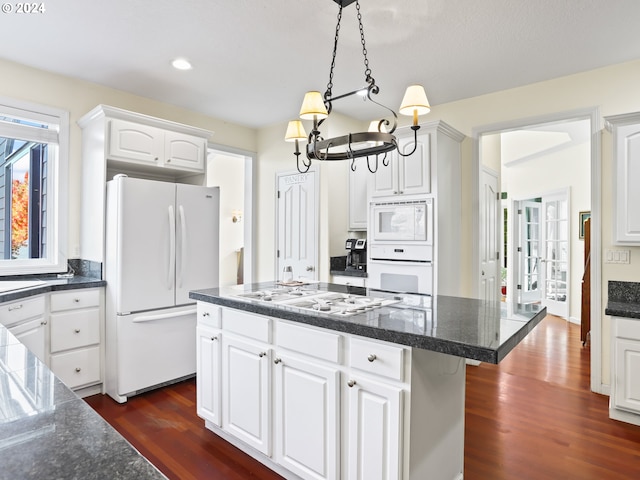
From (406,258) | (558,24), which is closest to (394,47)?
(558,24)

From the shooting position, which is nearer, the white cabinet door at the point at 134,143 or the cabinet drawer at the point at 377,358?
the cabinet drawer at the point at 377,358

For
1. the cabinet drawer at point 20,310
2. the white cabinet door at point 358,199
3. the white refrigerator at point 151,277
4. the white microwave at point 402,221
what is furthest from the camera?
the white cabinet door at point 358,199

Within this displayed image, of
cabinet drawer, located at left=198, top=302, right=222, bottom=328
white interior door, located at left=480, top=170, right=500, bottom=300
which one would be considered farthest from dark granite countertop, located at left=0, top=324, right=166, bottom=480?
white interior door, located at left=480, top=170, right=500, bottom=300

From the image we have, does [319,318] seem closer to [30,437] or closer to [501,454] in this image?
[30,437]

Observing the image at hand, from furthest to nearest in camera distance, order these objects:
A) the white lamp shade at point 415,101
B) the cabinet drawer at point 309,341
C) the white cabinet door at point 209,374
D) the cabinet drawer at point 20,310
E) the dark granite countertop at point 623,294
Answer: the dark granite countertop at point 623,294 < the cabinet drawer at point 20,310 < the white cabinet door at point 209,374 < the white lamp shade at point 415,101 < the cabinet drawer at point 309,341

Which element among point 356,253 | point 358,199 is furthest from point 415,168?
point 356,253

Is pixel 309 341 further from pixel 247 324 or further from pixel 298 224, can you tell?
pixel 298 224

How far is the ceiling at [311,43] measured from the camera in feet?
8.03

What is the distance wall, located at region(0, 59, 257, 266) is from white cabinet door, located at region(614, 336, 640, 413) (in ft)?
14.5

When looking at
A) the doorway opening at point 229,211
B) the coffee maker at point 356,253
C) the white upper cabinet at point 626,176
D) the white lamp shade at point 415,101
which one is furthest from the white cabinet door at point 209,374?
the doorway opening at point 229,211

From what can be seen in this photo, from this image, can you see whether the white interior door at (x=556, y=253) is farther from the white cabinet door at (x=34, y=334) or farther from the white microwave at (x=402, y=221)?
the white cabinet door at (x=34, y=334)

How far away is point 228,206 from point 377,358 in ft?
23.0

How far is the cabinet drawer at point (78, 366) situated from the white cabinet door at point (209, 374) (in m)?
1.24

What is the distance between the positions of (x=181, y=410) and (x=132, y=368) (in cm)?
56
